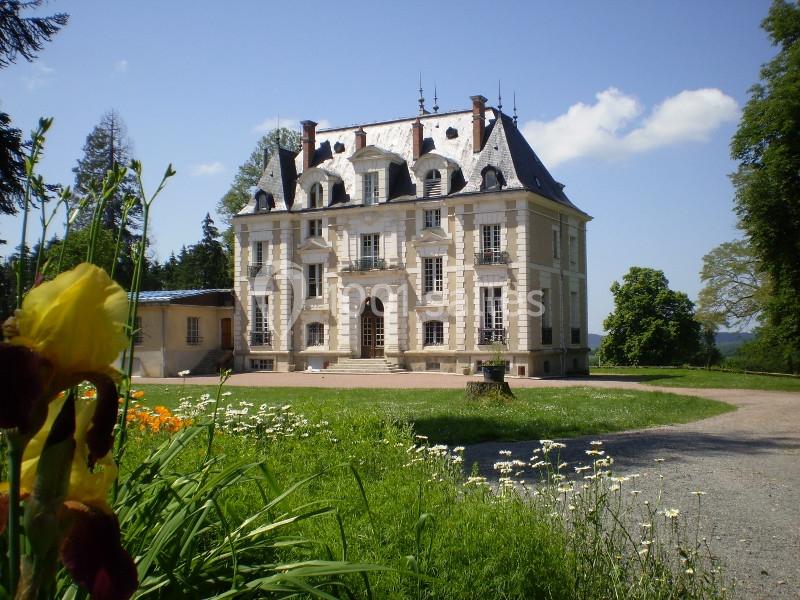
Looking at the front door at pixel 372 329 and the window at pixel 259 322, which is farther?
the window at pixel 259 322

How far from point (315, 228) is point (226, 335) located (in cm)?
761

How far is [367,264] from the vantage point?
33625 mm

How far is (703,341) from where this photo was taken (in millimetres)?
46969

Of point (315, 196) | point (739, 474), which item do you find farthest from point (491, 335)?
point (739, 474)

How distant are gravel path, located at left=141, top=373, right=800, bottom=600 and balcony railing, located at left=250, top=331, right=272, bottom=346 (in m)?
23.7

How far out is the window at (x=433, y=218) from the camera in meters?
32.3

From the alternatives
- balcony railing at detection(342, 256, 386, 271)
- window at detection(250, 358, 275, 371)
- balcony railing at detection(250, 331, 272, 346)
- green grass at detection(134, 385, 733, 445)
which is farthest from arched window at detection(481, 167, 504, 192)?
window at detection(250, 358, 275, 371)

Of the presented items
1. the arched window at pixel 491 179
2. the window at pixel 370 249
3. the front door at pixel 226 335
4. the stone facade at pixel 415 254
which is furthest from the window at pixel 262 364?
the arched window at pixel 491 179

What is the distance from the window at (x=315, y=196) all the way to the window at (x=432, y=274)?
21.6 ft

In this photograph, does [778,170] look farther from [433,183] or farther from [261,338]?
[261,338]

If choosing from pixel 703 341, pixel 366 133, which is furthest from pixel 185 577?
pixel 703 341

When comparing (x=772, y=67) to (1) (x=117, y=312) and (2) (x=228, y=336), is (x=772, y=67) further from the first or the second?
(1) (x=117, y=312)

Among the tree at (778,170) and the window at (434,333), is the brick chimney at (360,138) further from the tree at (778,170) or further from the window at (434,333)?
the tree at (778,170)

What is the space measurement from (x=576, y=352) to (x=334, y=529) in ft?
103
